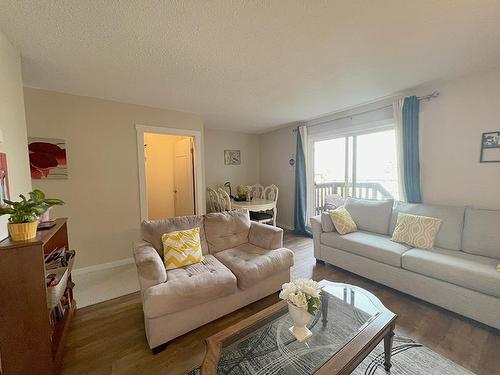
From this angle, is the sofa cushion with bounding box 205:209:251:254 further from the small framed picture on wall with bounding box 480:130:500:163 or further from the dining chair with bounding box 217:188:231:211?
the small framed picture on wall with bounding box 480:130:500:163

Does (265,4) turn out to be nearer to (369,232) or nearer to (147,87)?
(147,87)

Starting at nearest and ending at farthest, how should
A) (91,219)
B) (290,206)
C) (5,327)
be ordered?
(5,327) → (91,219) → (290,206)

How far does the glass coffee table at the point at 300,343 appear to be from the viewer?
42.3 inches

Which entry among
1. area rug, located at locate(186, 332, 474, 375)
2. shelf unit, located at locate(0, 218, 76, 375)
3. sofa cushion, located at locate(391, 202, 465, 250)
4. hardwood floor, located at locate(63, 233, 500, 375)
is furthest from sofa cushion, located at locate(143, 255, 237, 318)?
sofa cushion, located at locate(391, 202, 465, 250)

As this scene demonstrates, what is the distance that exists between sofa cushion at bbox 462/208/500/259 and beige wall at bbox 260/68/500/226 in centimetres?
25

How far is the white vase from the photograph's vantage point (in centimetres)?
122

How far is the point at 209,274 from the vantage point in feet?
5.98

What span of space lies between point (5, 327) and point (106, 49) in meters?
2.04

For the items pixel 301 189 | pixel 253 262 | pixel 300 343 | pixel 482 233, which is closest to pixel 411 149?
pixel 482 233

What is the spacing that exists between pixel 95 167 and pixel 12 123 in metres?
1.30

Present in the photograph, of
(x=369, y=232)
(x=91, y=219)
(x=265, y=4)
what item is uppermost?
(x=265, y=4)

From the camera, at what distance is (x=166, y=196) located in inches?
205

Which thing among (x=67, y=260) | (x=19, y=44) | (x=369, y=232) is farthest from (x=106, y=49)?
(x=369, y=232)

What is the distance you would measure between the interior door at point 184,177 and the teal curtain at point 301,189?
2140 mm
